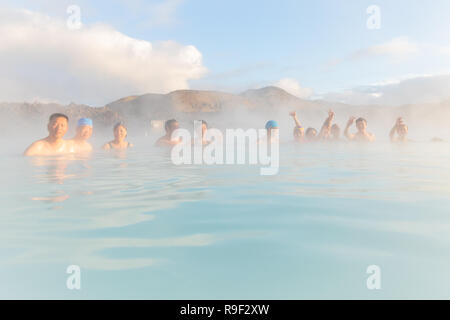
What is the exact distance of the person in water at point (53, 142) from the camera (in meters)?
7.05

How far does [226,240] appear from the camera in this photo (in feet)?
6.73

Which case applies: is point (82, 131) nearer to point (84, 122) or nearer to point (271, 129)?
point (84, 122)

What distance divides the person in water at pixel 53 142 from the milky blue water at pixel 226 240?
12.3 feet

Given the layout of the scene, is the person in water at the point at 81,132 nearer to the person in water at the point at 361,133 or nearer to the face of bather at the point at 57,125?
the face of bather at the point at 57,125

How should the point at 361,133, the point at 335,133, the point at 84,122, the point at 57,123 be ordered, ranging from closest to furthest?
the point at 57,123, the point at 84,122, the point at 361,133, the point at 335,133

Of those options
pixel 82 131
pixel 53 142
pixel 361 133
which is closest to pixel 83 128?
pixel 82 131

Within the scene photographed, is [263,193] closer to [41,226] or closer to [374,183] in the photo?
[374,183]

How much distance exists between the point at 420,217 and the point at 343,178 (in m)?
1.80

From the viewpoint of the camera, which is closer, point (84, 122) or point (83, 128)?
point (84, 122)

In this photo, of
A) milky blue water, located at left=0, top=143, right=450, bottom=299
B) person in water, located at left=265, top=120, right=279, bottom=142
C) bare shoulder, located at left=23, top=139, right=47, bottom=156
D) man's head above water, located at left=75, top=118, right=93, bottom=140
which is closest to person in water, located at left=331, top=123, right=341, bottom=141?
person in water, located at left=265, top=120, right=279, bottom=142

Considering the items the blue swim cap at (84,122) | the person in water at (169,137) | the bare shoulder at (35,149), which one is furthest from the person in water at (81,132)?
the person in water at (169,137)

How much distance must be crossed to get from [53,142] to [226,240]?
7024 millimetres

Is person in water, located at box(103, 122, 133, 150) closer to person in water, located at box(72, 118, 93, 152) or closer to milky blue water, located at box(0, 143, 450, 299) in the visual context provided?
person in water, located at box(72, 118, 93, 152)
